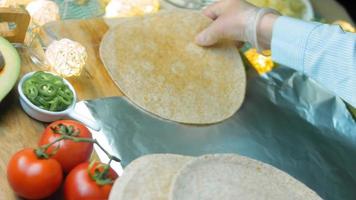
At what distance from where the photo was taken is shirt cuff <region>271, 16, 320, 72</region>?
47.8 inches

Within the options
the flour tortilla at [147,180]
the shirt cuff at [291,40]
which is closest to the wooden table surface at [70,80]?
the flour tortilla at [147,180]

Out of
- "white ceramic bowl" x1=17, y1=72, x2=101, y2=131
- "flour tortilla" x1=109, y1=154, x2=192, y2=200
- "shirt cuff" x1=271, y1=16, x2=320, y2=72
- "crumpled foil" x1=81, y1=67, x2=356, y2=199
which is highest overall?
"shirt cuff" x1=271, y1=16, x2=320, y2=72

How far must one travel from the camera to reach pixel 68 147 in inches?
36.4

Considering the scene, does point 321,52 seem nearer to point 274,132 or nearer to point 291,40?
point 291,40

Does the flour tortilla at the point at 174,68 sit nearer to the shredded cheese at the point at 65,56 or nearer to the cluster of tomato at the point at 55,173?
the shredded cheese at the point at 65,56

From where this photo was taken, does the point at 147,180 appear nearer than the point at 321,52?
Yes

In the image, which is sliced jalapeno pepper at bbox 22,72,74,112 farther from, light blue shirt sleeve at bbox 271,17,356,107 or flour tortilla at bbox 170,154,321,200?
light blue shirt sleeve at bbox 271,17,356,107

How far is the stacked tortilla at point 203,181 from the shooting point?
2.69ft

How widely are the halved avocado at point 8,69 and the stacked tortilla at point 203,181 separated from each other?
0.35 m

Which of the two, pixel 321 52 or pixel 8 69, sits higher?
pixel 321 52

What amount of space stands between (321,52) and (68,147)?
62 cm

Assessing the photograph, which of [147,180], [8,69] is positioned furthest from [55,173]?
[8,69]

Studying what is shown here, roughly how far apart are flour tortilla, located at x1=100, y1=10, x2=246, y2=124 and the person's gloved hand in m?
0.05

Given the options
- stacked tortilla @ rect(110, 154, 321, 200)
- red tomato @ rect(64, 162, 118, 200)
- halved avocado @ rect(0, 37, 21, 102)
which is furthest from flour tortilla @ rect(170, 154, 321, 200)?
halved avocado @ rect(0, 37, 21, 102)
